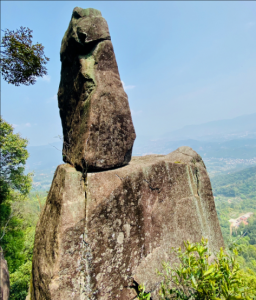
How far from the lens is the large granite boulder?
4172 mm

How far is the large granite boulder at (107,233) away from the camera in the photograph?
4.17 m

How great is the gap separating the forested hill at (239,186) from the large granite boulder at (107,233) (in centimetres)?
16966

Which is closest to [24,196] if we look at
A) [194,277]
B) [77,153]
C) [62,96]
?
[62,96]

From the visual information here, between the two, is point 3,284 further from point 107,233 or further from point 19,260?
point 19,260

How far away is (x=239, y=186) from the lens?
6432 inches

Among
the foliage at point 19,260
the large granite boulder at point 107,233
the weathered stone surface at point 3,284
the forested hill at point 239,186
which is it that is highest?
the large granite boulder at point 107,233

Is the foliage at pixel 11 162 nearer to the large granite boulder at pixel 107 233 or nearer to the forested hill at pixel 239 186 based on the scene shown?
the large granite boulder at pixel 107 233

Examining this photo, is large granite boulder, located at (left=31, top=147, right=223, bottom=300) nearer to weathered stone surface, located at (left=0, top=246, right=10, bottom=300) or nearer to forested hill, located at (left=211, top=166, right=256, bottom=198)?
weathered stone surface, located at (left=0, top=246, right=10, bottom=300)

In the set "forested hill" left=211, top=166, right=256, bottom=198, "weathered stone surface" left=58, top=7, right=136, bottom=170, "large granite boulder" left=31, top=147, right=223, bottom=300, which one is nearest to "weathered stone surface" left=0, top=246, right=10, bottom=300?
"large granite boulder" left=31, top=147, right=223, bottom=300

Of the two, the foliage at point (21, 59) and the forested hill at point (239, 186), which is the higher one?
the foliage at point (21, 59)

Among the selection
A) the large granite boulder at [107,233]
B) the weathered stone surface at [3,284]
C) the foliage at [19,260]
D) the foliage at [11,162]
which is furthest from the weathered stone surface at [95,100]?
the foliage at [11,162]

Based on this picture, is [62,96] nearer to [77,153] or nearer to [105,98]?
[105,98]

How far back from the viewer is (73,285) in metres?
4.15

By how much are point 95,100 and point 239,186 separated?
193173mm
